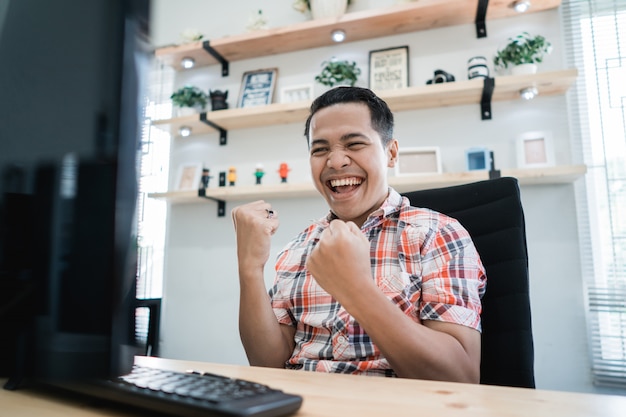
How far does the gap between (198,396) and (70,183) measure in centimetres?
19

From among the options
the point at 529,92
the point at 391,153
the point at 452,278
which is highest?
the point at 529,92

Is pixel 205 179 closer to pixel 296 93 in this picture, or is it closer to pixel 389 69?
pixel 296 93

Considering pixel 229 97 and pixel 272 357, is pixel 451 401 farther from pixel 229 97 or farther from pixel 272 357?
pixel 229 97

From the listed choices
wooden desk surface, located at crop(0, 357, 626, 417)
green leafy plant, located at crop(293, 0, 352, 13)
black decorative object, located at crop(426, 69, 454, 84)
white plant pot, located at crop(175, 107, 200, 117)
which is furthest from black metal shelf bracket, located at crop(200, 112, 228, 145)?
wooden desk surface, located at crop(0, 357, 626, 417)

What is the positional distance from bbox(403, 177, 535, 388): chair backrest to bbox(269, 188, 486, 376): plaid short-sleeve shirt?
0.17 ft

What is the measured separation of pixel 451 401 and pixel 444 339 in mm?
461

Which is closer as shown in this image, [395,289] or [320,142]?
[395,289]

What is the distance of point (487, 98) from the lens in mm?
2184

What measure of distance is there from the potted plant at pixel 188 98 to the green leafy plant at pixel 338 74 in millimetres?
808

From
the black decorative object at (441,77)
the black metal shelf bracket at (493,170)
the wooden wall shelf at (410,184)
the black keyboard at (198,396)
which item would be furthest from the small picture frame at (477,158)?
the black keyboard at (198,396)

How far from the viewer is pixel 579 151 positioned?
2.09 meters

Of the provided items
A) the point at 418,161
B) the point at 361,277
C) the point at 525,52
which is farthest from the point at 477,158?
the point at 361,277

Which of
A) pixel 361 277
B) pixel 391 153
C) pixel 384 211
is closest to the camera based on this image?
pixel 361 277

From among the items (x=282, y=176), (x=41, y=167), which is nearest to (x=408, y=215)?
(x=41, y=167)
